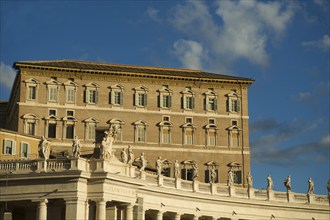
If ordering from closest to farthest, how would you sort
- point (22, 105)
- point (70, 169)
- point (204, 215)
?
point (70, 169)
point (204, 215)
point (22, 105)

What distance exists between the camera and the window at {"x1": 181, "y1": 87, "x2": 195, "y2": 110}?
4321 inches

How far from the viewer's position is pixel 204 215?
73.1m

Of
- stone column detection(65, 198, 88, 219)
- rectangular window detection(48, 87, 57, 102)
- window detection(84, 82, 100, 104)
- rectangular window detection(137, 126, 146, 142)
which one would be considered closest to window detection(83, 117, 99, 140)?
window detection(84, 82, 100, 104)

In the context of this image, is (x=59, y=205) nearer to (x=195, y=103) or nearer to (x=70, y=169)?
(x=70, y=169)

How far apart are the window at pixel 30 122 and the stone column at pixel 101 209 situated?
153 ft

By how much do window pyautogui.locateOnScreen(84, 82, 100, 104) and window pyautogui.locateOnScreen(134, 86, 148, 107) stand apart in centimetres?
598

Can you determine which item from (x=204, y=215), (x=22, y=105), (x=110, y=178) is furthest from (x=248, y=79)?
(x=110, y=178)

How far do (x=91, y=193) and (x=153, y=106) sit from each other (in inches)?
2058

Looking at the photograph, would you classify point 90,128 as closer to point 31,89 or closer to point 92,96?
point 92,96

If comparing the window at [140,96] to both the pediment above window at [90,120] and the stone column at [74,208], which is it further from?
the stone column at [74,208]

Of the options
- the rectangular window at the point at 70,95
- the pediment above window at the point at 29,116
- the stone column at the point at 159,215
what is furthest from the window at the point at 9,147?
the rectangular window at the point at 70,95

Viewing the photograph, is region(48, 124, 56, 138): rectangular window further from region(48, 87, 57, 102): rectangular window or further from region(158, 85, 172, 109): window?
region(158, 85, 172, 109): window

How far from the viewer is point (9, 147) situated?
7256cm

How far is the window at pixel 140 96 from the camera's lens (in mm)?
107188
